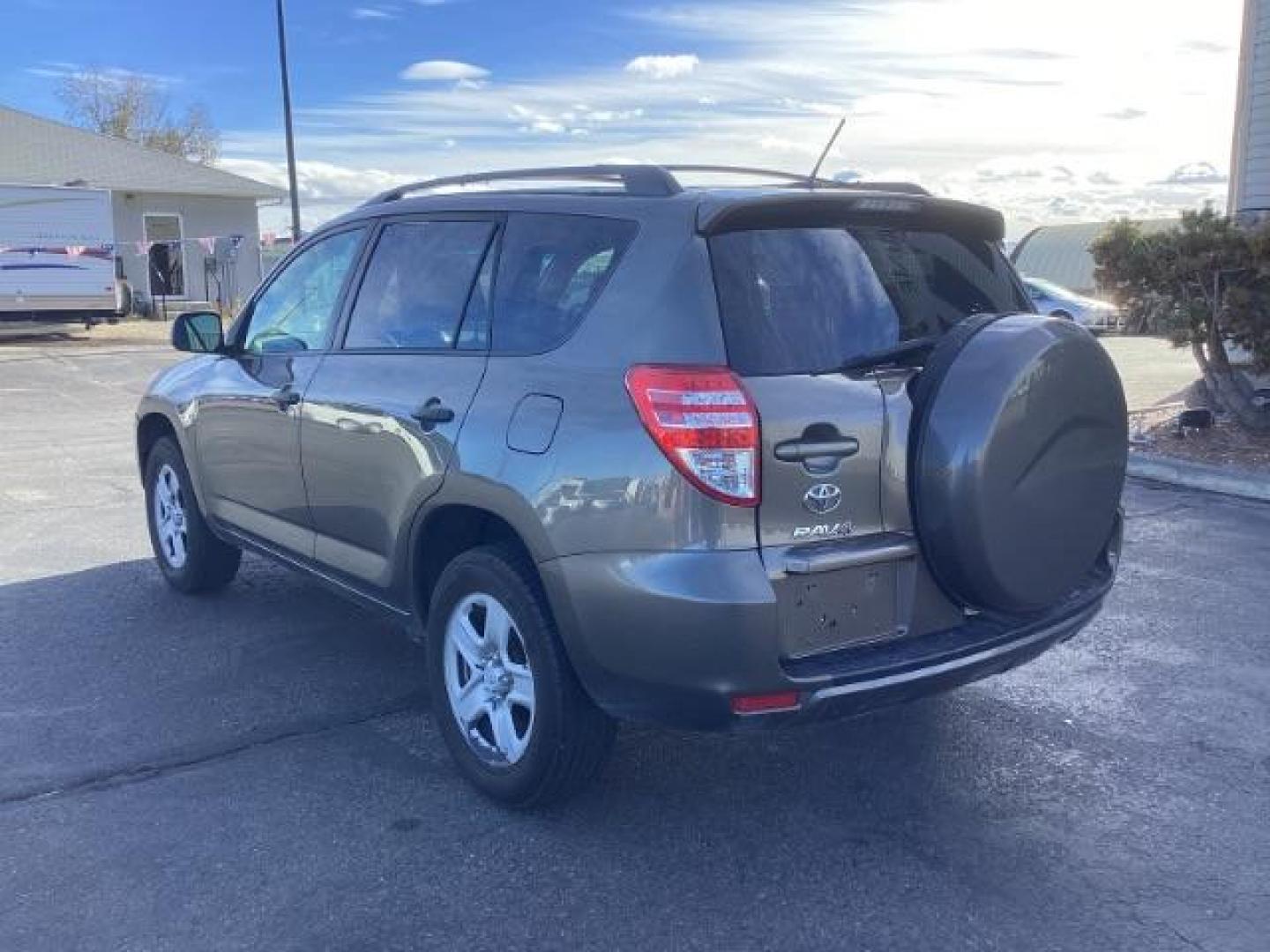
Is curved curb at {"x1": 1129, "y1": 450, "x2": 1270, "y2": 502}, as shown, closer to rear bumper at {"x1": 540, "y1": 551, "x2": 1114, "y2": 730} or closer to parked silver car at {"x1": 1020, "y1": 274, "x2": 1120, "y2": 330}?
rear bumper at {"x1": 540, "y1": 551, "x2": 1114, "y2": 730}

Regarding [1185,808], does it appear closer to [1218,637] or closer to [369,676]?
[1218,637]

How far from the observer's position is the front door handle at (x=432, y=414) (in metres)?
3.81

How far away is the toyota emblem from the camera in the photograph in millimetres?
3217

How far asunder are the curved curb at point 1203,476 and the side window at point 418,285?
642cm

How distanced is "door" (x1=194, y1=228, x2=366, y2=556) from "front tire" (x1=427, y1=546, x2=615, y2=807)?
1.14 metres

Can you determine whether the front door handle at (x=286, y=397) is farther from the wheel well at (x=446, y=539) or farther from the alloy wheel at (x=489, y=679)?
the alloy wheel at (x=489, y=679)

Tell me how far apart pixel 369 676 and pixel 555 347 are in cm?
201

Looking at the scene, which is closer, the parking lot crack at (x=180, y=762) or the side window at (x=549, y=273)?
the side window at (x=549, y=273)

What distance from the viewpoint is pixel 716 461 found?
3123 mm

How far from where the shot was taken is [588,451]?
3.30m

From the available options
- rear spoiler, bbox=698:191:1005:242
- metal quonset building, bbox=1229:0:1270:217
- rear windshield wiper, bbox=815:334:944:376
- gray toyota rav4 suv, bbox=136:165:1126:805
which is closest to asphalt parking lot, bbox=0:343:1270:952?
gray toyota rav4 suv, bbox=136:165:1126:805

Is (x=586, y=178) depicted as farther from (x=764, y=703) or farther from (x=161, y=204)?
(x=161, y=204)

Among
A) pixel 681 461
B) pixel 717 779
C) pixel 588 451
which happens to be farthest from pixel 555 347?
pixel 717 779

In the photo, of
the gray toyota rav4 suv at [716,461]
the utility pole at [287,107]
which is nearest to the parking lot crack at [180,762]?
the gray toyota rav4 suv at [716,461]
